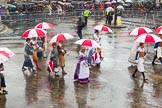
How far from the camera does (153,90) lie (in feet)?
47.2

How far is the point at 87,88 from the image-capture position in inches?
571

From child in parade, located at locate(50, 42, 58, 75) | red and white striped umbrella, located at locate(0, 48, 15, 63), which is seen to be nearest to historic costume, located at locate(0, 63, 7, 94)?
red and white striped umbrella, located at locate(0, 48, 15, 63)

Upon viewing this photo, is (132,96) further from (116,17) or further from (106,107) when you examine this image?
(116,17)

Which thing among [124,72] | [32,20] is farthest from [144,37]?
[32,20]

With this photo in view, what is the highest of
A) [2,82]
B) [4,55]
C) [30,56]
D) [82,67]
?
[4,55]

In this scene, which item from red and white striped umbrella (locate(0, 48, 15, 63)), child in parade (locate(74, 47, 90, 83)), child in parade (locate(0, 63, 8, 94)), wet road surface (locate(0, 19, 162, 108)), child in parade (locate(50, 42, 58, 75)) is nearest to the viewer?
red and white striped umbrella (locate(0, 48, 15, 63))

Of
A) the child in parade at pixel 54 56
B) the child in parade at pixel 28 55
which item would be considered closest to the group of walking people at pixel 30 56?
the child in parade at pixel 28 55

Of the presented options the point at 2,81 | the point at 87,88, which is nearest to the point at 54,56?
the point at 87,88

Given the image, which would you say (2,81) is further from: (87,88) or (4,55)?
(87,88)

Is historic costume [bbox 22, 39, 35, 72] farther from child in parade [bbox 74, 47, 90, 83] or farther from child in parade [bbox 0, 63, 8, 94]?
Answer: child in parade [bbox 0, 63, 8, 94]

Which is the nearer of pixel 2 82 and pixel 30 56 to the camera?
pixel 2 82

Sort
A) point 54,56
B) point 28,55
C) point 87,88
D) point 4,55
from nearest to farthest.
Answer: point 4,55 → point 87,88 → point 54,56 → point 28,55

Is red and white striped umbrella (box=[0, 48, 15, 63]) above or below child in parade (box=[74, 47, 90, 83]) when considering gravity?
above

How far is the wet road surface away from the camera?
12.8 m
